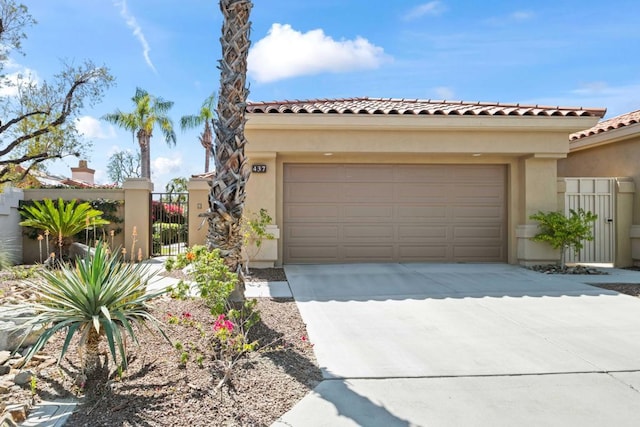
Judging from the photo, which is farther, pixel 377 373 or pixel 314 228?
pixel 314 228

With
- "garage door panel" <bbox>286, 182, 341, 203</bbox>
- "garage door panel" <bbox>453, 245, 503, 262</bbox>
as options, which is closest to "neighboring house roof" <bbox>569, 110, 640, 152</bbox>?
"garage door panel" <bbox>453, 245, 503, 262</bbox>

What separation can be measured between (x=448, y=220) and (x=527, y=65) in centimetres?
604

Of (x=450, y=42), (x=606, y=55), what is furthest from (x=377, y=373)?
(x=606, y=55)

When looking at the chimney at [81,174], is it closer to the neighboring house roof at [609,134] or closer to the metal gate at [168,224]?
the metal gate at [168,224]

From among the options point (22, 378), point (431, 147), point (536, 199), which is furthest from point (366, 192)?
point (22, 378)

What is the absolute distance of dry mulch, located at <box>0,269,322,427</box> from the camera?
10.8 feet

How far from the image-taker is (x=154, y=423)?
318 cm

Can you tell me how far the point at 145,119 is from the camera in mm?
30484

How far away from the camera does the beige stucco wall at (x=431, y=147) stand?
396 inches

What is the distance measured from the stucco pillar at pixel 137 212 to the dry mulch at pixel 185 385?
26.9 ft

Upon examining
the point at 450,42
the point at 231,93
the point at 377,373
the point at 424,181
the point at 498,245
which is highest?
the point at 450,42

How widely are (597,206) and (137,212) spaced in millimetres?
13148

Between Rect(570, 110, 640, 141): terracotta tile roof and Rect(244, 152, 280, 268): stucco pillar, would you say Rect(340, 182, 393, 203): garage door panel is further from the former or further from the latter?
Rect(570, 110, 640, 141): terracotta tile roof

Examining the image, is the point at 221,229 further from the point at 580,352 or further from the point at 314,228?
the point at 314,228
